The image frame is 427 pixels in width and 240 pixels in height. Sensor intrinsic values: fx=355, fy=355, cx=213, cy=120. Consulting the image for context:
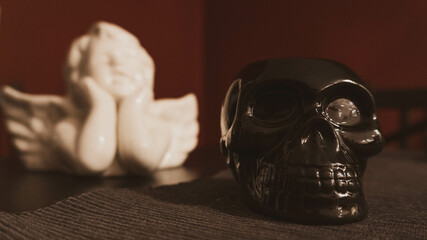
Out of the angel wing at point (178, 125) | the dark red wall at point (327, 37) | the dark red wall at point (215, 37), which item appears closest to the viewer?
the angel wing at point (178, 125)

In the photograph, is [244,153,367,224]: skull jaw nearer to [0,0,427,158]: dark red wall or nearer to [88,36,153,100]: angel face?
[88,36,153,100]: angel face

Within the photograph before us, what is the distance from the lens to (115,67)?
0.71 m

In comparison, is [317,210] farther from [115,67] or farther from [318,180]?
[115,67]

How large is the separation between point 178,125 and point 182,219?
0.48 meters

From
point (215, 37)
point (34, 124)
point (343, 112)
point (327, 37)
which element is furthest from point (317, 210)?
point (215, 37)

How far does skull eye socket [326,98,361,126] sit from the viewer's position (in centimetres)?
44

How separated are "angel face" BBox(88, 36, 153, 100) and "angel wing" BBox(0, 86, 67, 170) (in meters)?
0.11

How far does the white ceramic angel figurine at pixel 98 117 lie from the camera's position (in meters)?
0.67

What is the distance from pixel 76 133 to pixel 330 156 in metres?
0.50

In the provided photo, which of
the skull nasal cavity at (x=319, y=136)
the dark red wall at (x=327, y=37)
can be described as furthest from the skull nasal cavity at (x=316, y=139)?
the dark red wall at (x=327, y=37)

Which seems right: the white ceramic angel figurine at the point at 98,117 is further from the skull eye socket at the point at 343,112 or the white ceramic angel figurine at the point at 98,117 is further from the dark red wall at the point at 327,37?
the dark red wall at the point at 327,37

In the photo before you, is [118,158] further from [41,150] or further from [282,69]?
[282,69]

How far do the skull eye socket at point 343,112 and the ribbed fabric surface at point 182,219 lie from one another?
120 millimetres

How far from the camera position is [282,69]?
43 cm
